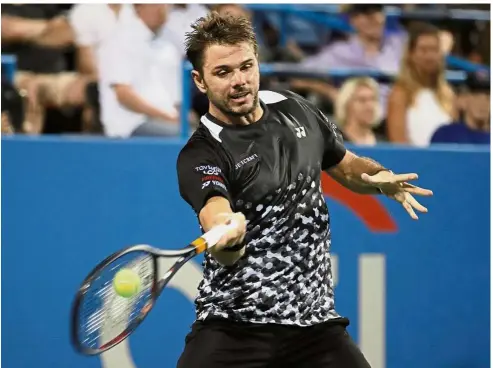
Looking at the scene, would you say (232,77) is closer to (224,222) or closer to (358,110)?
(224,222)

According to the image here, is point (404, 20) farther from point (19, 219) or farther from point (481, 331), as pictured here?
point (19, 219)

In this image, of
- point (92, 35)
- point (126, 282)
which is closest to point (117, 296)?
point (126, 282)

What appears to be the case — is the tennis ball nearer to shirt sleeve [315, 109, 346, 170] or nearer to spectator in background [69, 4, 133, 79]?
shirt sleeve [315, 109, 346, 170]

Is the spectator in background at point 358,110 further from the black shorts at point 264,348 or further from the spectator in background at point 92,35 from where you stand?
the black shorts at point 264,348

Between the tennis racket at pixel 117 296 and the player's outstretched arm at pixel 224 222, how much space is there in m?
0.03

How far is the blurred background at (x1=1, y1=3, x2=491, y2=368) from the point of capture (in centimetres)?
566

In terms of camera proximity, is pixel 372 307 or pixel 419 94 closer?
pixel 372 307

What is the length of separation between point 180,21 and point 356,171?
2.86 metres

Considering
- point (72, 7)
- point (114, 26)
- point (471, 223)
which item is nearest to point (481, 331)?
point (471, 223)

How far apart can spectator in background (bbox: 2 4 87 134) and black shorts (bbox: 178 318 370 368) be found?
Result: 3198mm

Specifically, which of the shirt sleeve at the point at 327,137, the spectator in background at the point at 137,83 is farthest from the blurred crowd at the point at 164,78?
the shirt sleeve at the point at 327,137

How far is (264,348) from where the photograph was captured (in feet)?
13.1

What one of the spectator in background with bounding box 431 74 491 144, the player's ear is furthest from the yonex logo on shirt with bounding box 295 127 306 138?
the spectator in background with bounding box 431 74 491 144

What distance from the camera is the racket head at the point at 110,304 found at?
337 centimetres
